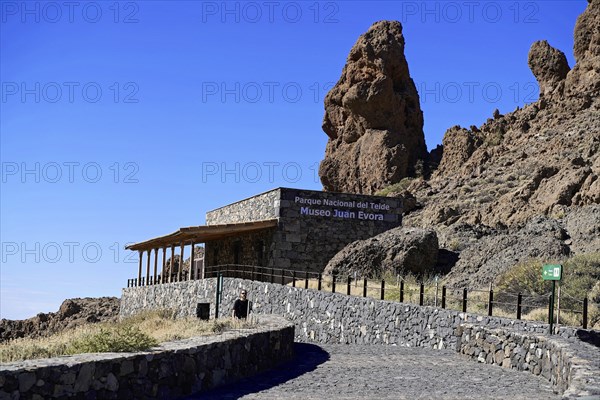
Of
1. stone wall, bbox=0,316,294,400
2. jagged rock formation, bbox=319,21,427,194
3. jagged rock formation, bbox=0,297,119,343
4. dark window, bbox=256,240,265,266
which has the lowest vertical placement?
jagged rock formation, bbox=0,297,119,343

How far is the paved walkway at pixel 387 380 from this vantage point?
11883 millimetres

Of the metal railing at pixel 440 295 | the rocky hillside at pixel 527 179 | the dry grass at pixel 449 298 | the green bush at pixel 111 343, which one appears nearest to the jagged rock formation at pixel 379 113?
the rocky hillside at pixel 527 179

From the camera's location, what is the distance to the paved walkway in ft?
39.0

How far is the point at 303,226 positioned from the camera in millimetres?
34906

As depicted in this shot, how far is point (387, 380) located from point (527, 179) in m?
35.5

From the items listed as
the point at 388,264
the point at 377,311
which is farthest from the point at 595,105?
the point at 377,311

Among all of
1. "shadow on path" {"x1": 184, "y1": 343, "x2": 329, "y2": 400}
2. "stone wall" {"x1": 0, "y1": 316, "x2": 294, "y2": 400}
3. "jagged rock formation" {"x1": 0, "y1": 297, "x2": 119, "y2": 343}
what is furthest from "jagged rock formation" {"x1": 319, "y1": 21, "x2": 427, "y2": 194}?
"stone wall" {"x1": 0, "y1": 316, "x2": 294, "y2": 400}

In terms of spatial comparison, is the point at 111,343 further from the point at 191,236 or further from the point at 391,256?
the point at 191,236

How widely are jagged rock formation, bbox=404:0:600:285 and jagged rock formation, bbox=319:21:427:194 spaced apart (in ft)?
11.4

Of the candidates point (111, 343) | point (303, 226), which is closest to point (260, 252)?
point (303, 226)

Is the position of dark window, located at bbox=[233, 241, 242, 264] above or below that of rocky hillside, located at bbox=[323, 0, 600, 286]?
below

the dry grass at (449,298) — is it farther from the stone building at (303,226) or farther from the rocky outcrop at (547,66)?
the rocky outcrop at (547,66)

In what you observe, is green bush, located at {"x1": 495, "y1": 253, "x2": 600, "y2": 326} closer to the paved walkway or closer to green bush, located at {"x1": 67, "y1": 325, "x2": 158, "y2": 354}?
the paved walkway

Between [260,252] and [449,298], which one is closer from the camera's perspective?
[449,298]
